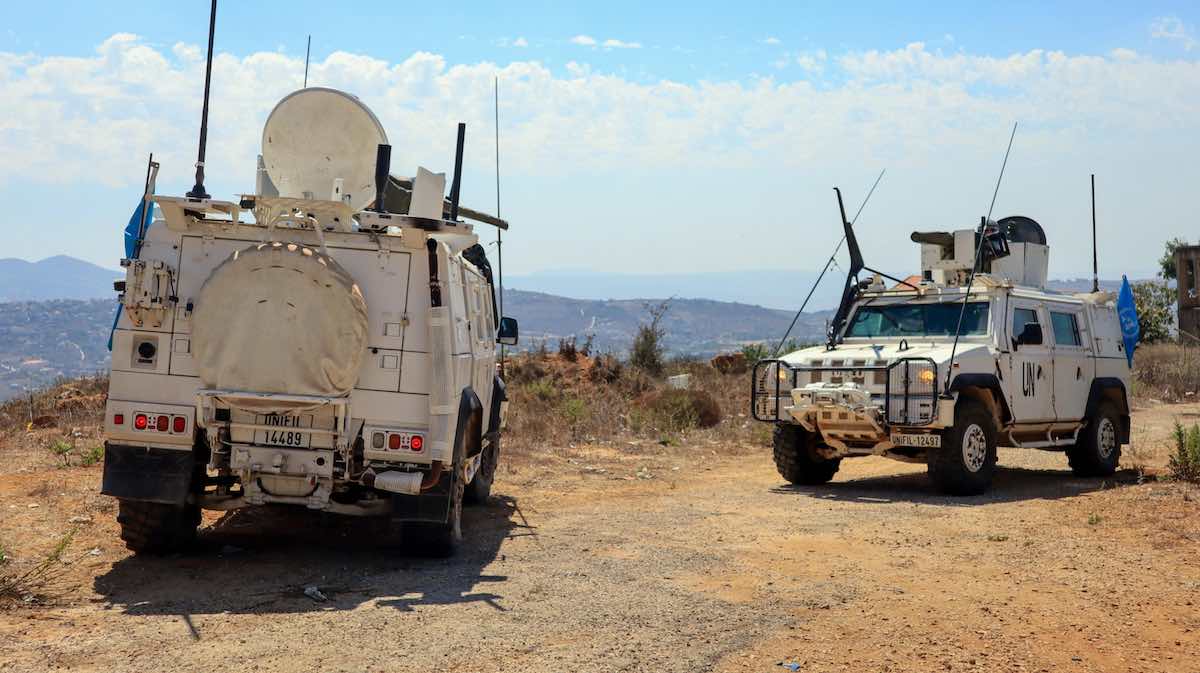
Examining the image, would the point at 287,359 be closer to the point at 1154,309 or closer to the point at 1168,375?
the point at 1168,375

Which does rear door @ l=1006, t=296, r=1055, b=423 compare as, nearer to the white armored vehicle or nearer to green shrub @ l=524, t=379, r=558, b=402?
the white armored vehicle

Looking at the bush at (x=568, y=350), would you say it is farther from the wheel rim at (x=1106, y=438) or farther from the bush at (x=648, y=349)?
the wheel rim at (x=1106, y=438)

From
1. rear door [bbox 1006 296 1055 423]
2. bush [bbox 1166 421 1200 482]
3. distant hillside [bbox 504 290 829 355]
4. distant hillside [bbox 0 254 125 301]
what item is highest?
distant hillside [bbox 0 254 125 301]

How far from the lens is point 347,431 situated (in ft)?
25.4

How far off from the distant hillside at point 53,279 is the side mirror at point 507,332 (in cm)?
12429

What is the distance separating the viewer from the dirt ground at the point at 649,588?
590 cm

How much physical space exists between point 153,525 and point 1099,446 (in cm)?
1059

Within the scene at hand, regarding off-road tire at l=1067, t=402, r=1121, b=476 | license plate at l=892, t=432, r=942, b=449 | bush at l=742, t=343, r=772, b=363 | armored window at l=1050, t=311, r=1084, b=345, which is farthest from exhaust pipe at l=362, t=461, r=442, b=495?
bush at l=742, t=343, r=772, b=363

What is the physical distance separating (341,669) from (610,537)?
413cm

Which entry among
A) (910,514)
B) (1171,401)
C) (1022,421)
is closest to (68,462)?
(910,514)

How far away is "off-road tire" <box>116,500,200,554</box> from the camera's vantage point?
8.08 meters

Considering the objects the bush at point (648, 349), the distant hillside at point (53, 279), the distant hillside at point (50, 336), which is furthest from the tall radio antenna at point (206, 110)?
the distant hillside at point (53, 279)

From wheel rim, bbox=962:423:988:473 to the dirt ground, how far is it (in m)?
0.39

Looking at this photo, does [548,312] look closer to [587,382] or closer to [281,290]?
[587,382]
